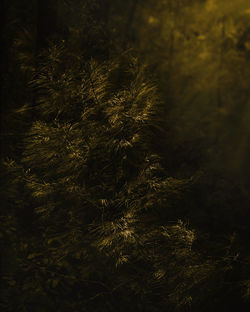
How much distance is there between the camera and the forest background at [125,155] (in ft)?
5.85

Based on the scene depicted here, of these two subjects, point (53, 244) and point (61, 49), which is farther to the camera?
point (53, 244)

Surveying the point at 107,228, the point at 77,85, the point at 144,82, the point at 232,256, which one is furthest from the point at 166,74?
the point at 232,256

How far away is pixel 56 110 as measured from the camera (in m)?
1.81

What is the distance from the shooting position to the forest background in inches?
70.2

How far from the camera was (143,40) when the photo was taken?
6.03ft

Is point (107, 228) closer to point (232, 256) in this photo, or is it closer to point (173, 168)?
point (173, 168)

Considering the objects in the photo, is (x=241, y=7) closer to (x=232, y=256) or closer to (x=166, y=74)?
(x=166, y=74)

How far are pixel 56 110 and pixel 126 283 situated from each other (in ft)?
3.54

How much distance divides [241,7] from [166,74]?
543 mm

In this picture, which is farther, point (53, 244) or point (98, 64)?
point (53, 244)

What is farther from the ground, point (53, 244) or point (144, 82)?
point (144, 82)

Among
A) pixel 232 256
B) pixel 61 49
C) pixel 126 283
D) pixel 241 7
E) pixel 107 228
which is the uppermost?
pixel 241 7

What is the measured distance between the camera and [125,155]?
181 centimetres

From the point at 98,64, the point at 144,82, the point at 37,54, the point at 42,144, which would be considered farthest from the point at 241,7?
the point at 42,144
